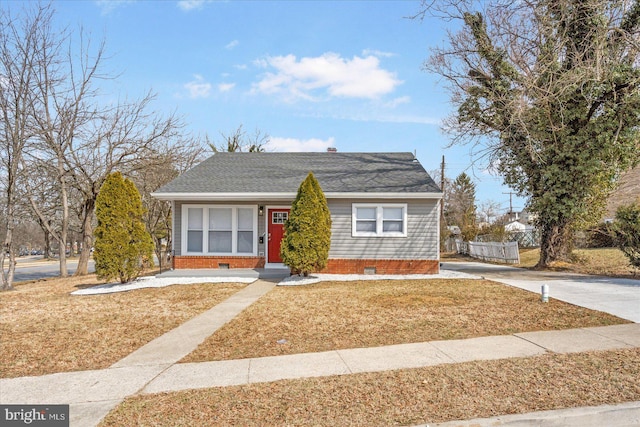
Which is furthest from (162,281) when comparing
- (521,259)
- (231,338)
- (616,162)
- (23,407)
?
(521,259)

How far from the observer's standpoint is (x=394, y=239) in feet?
45.1

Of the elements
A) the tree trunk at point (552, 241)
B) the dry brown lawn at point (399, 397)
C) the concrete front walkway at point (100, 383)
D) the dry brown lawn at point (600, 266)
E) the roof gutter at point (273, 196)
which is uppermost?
the roof gutter at point (273, 196)

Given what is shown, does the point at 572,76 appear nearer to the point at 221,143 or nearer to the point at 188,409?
the point at 188,409

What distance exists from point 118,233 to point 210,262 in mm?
3583

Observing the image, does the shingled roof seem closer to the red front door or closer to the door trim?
A: the door trim

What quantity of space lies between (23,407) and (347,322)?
461 centimetres

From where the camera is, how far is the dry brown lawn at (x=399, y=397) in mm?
3713

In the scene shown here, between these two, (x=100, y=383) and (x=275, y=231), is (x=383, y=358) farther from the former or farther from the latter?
(x=275, y=231)

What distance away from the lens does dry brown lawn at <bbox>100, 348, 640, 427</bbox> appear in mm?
3713

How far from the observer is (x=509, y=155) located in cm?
1634

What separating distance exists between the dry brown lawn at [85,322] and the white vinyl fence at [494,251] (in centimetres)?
1418

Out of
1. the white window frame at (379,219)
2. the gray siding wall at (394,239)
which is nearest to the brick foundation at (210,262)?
the gray siding wall at (394,239)

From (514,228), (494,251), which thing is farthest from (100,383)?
(514,228)

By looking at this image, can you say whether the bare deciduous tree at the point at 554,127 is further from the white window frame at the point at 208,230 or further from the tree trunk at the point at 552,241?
the white window frame at the point at 208,230
